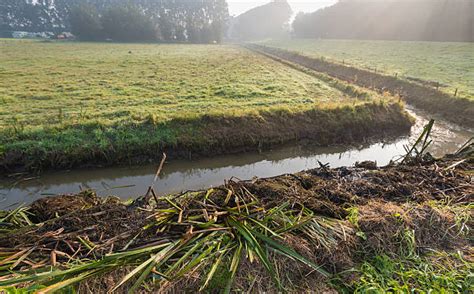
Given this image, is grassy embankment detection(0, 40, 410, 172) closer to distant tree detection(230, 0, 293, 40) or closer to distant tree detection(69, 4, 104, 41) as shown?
distant tree detection(69, 4, 104, 41)

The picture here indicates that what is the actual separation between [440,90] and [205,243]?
46.4ft

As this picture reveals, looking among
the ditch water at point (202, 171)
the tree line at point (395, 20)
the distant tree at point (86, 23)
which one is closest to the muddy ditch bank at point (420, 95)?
the ditch water at point (202, 171)

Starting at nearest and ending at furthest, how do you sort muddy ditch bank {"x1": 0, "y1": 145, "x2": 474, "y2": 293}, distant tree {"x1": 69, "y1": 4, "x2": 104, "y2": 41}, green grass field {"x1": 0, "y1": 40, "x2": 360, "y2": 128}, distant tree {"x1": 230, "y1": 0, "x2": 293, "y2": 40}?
muddy ditch bank {"x1": 0, "y1": 145, "x2": 474, "y2": 293} < green grass field {"x1": 0, "y1": 40, "x2": 360, "y2": 128} < distant tree {"x1": 69, "y1": 4, "x2": 104, "y2": 41} < distant tree {"x1": 230, "y1": 0, "x2": 293, "y2": 40}

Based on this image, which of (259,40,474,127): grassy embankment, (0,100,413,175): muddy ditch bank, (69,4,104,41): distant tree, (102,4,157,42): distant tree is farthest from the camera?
(102,4,157,42): distant tree

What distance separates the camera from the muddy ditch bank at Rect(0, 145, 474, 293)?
2549 millimetres

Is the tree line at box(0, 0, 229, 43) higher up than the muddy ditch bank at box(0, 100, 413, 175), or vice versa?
the tree line at box(0, 0, 229, 43)

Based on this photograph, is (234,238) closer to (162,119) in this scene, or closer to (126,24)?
(162,119)

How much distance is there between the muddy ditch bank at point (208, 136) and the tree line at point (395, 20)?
40.0 m

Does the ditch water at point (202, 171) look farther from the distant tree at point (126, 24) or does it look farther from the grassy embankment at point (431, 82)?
the distant tree at point (126, 24)

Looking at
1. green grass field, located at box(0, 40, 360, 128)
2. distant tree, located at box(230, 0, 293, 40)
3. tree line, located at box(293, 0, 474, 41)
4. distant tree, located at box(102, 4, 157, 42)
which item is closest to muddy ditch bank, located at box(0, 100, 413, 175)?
green grass field, located at box(0, 40, 360, 128)

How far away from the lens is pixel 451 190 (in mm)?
4316

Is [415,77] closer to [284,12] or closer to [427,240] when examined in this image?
[427,240]

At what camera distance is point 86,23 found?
54.3 metres

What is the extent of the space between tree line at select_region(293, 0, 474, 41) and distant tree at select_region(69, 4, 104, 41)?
55785mm
